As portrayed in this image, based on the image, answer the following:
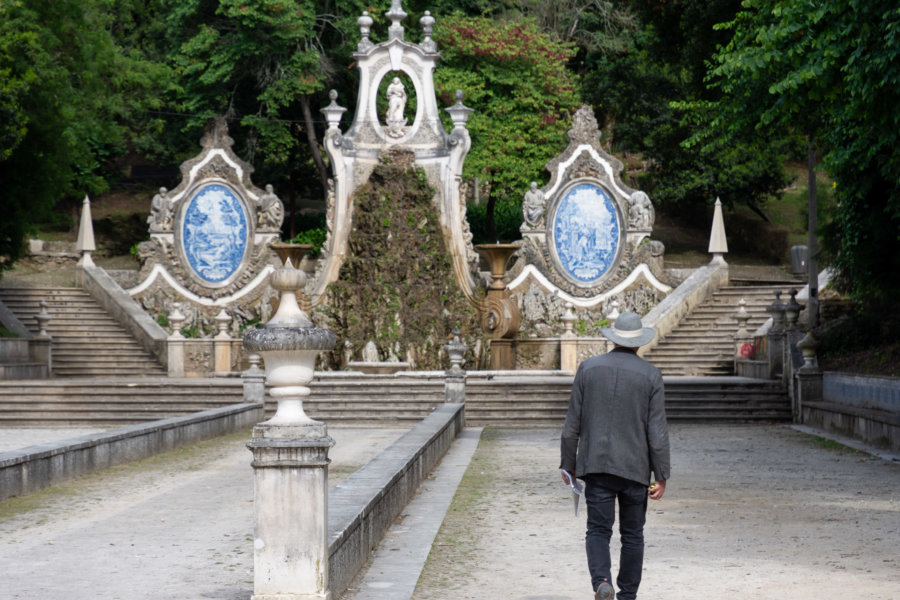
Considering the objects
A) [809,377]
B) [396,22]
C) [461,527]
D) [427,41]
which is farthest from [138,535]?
[396,22]

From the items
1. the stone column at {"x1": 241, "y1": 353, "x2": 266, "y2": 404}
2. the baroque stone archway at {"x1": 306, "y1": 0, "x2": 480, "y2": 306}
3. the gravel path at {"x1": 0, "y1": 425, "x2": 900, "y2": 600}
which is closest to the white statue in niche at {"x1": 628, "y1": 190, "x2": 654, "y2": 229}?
the baroque stone archway at {"x1": 306, "y1": 0, "x2": 480, "y2": 306}

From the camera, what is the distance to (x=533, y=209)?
35.3 meters

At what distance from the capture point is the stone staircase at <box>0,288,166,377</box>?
30.9 meters

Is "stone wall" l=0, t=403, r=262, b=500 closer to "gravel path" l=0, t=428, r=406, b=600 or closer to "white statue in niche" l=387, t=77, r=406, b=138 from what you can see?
"gravel path" l=0, t=428, r=406, b=600

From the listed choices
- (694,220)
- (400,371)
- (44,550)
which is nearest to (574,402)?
(44,550)

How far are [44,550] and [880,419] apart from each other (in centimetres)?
1200

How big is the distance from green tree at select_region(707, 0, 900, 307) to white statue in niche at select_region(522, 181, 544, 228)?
14.6 metres

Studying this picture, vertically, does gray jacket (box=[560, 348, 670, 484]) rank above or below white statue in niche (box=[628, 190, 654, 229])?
below

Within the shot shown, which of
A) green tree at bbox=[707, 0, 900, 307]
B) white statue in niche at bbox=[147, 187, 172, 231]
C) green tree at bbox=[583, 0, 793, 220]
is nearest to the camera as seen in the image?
green tree at bbox=[707, 0, 900, 307]

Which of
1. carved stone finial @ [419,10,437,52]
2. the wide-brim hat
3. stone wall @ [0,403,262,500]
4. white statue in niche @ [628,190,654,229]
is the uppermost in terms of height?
carved stone finial @ [419,10,437,52]

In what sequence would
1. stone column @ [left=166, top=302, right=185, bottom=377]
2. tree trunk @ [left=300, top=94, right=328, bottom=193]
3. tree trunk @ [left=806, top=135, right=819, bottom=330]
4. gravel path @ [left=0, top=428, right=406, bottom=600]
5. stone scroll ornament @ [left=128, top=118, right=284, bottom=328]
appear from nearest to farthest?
gravel path @ [left=0, top=428, right=406, bottom=600], tree trunk @ [left=806, top=135, right=819, bottom=330], stone column @ [left=166, top=302, right=185, bottom=377], stone scroll ornament @ [left=128, top=118, right=284, bottom=328], tree trunk @ [left=300, top=94, right=328, bottom=193]

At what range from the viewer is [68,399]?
23.4m

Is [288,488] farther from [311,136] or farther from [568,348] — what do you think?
[311,136]

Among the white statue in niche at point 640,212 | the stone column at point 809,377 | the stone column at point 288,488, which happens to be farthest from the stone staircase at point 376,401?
the stone column at point 288,488
